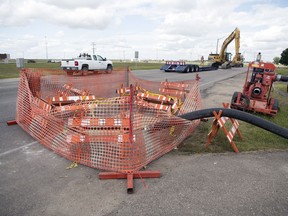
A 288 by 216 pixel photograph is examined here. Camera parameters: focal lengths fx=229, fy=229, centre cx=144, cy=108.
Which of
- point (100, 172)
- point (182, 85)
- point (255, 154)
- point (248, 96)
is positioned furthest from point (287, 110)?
point (100, 172)

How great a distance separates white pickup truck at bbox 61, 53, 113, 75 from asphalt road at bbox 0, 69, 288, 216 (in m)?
17.4

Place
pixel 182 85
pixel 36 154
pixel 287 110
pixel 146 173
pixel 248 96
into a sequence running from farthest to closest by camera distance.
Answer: pixel 182 85 < pixel 287 110 < pixel 248 96 < pixel 36 154 < pixel 146 173

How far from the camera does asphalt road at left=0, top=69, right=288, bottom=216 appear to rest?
3.03 metres

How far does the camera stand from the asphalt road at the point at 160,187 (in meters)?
3.03

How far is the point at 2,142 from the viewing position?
5145 mm

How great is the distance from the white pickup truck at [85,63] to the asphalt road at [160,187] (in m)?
17.4

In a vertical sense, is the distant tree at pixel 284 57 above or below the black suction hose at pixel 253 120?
above

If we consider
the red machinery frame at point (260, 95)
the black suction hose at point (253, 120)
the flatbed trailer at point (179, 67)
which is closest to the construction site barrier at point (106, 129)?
the black suction hose at point (253, 120)

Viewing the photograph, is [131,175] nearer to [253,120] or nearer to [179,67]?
[253,120]

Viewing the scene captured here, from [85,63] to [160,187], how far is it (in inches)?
787

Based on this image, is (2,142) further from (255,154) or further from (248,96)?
(248,96)

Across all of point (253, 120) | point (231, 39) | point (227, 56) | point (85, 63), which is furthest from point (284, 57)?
point (253, 120)

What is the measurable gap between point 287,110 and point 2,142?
367 inches

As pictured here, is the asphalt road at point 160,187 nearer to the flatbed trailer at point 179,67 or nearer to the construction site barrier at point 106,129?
the construction site barrier at point 106,129
